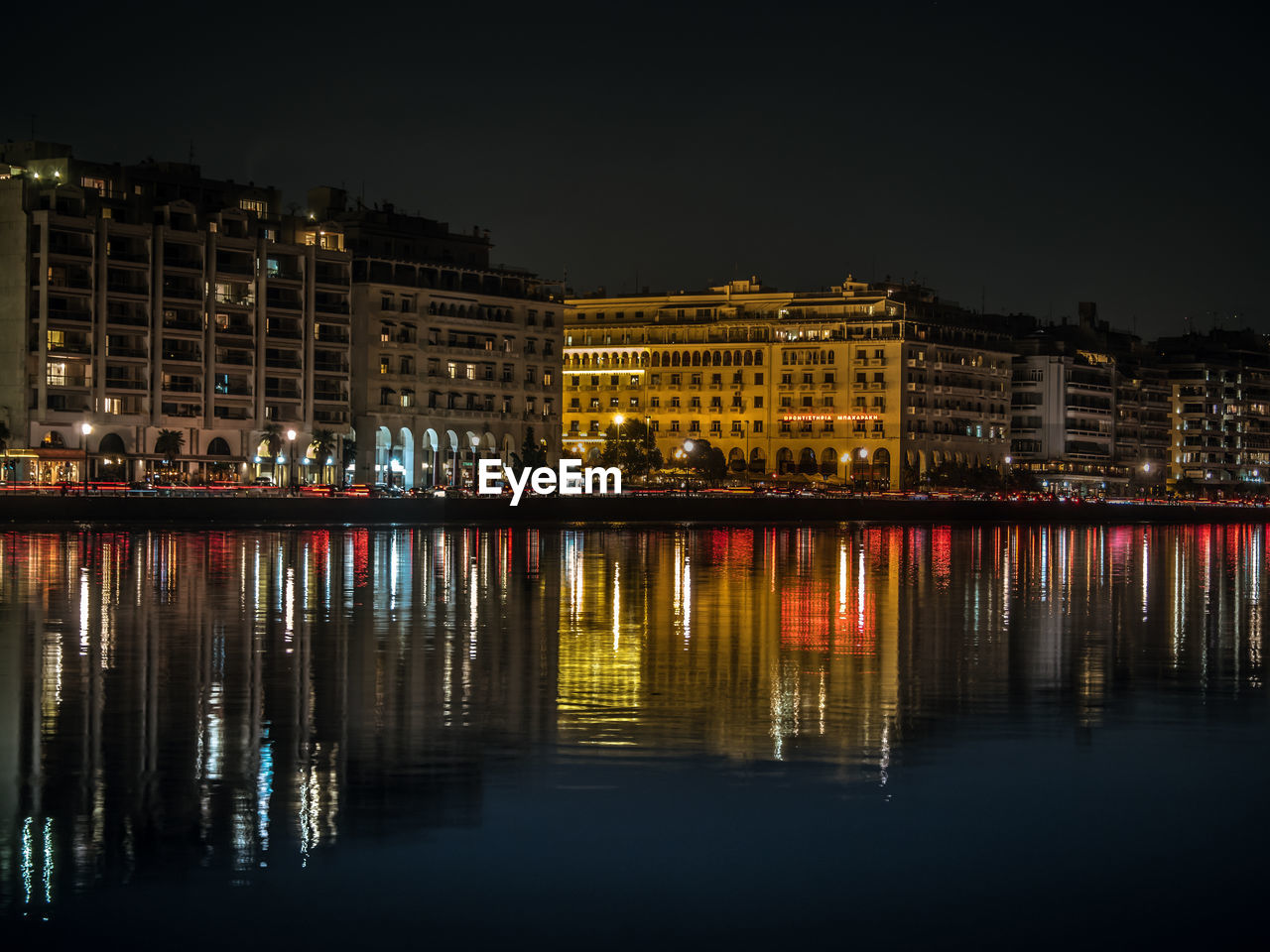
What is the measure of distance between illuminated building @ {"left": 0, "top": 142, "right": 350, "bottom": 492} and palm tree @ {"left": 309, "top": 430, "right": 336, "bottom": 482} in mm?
1621

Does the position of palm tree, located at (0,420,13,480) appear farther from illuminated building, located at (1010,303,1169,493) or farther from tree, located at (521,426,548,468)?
illuminated building, located at (1010,303,1169,493)

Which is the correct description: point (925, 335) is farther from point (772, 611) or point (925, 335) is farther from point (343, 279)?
point (772, 611)

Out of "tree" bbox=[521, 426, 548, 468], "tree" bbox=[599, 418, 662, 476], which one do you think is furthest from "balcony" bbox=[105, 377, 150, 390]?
"tree" bbox=[599, 418, 662, 476]

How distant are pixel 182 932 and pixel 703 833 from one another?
410 cm

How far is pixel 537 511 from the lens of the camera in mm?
88562

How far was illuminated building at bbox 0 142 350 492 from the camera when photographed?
103688 mm

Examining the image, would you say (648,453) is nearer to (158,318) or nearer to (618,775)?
(158,318)

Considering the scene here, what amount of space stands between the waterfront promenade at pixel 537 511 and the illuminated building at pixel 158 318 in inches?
953

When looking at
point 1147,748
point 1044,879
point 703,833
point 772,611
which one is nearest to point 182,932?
point 703,833

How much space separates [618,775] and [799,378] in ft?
494

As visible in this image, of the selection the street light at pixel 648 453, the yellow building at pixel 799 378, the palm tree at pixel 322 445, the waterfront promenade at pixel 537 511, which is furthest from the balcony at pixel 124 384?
the yellow building at pixel 799 378

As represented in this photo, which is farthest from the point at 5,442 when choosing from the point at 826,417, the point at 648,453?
the point at 826,417

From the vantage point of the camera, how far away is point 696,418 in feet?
550

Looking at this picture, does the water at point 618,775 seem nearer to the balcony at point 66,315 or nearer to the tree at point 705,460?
the balcony at point 66,315
